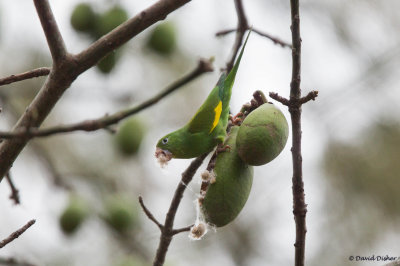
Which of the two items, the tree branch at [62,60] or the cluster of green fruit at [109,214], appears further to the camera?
the cluster of green fruit at [109,214]

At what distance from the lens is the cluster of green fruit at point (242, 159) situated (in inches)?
64.7

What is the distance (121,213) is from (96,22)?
4.93 ft

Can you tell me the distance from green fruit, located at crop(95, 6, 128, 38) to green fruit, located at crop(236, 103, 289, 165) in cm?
252

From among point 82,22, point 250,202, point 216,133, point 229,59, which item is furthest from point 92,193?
point 216,133

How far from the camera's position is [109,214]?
4.14 metres

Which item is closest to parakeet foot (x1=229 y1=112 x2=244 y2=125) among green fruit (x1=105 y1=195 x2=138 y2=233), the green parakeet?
the green parakeet

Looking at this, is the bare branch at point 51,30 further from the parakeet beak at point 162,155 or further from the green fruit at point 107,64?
the green fruit at point 107,64

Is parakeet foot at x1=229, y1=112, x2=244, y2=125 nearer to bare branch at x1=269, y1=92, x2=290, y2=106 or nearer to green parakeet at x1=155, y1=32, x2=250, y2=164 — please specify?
green parakeet at x1=155, y1=32, x2=250, y2=164

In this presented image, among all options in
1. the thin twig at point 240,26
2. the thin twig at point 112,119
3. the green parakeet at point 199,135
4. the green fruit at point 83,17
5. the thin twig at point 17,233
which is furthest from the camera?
the green fruit at point 83,17

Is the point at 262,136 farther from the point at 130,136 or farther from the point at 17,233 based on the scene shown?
the point at 130,136

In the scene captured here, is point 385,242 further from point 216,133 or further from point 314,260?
point 216,133

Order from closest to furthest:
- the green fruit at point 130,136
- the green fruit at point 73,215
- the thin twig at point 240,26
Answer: the thin twig at point 240,26
the green fruit at point 73,215
the green fruit at point 130,136

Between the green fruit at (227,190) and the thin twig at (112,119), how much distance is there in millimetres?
607

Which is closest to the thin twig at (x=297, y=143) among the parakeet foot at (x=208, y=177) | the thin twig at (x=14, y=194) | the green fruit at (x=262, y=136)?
the green fruit at (x=262, y=136)
